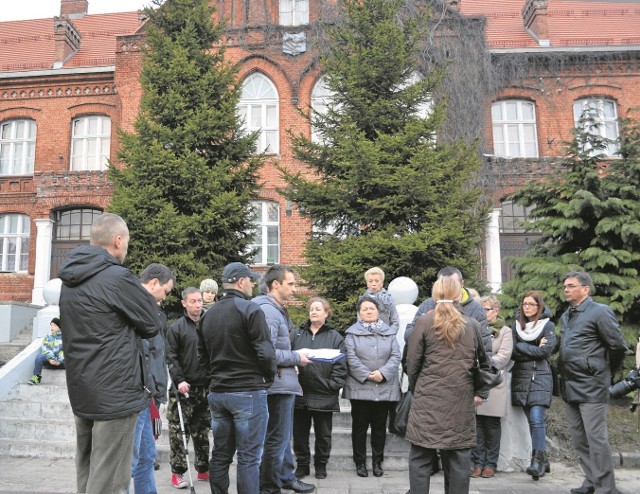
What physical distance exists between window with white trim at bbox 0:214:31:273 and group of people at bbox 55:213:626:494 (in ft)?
59.9

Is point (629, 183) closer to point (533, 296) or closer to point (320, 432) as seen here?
point (533, 296)

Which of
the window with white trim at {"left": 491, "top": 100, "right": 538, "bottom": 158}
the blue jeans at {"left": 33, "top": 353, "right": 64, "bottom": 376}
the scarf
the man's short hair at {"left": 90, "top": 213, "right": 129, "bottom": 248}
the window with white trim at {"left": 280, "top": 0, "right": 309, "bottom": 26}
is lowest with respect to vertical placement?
the blue jeans at {"left": 33, "top": 353, "right": 64, "bottom": 376}

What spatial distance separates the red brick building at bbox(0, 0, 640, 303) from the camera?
65.4 feet

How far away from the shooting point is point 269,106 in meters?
20.5

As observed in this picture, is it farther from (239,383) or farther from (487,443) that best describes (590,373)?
(239,383)

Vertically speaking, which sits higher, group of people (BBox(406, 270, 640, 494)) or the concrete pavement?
group of people (BBox(406, 270, 640, 494))

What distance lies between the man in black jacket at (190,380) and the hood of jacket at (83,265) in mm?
2522

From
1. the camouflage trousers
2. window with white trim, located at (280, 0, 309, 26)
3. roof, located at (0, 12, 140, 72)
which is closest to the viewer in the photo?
the camouflage trousers

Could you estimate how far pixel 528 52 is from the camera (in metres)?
20.0

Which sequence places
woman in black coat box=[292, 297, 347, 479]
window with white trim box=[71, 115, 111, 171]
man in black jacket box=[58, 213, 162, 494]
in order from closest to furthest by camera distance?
man in black jacket box=[58, 213, 162, 494] → woman in black coat box=[292, 297, 347, 479] → window with white trim box=[71, 115, 111, 171]

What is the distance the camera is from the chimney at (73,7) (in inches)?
1079

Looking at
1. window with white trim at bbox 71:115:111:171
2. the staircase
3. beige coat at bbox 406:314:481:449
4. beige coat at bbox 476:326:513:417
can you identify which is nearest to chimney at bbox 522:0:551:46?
window with white trim at bbox 71:115:111:171

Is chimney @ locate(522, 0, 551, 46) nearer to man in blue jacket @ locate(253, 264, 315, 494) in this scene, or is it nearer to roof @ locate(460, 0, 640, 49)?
roof @ locate(460, 0, 640, 49)

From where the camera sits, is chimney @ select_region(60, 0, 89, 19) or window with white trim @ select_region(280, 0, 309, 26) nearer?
window with white trim @ select_region(280, 0, 309, 26)
